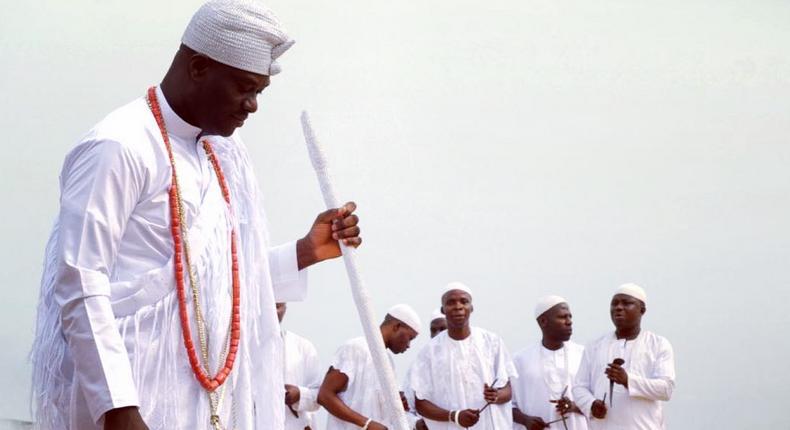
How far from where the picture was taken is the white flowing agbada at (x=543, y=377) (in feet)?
29.9

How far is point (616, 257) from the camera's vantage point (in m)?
11.5

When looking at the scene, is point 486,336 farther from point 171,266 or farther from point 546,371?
point 171,266

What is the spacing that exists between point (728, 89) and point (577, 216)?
6.86 feet

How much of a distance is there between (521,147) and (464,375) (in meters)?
3.48

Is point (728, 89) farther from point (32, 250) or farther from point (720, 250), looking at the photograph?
point (32, 250)

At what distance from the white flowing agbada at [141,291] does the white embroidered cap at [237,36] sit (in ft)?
0.55

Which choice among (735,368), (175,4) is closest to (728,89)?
(735,368)

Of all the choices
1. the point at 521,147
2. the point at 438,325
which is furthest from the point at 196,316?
the point at 521,147

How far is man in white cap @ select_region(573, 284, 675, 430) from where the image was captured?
8195 mm

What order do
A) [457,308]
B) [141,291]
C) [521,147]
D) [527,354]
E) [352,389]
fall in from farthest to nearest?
[521,147], [527,354], [457,308], [352,389], [141,291]

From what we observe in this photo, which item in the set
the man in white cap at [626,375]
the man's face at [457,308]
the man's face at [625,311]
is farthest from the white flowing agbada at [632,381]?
the man's face at [457,308]

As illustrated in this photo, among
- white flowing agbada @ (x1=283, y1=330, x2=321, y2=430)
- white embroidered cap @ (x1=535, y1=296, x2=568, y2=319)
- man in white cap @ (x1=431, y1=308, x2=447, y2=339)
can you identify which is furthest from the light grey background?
white flowing agbada @ (x1=283, y1=330, x2=321, y2=430)

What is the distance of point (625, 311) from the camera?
8586 mm

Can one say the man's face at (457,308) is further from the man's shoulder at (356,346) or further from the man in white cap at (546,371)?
the man's shoulder at (356,346)
